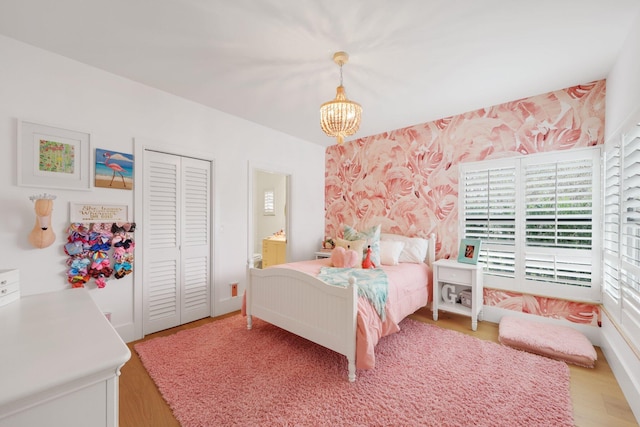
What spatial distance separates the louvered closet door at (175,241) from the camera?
2.87 m

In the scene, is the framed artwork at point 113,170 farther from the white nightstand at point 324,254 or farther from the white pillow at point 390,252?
the white pillow at point 390,252

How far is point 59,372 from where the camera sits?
0.71 meters

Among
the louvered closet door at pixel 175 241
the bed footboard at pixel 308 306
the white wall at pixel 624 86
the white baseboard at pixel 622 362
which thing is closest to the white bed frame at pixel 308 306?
the bed footboard at pixel 308 306

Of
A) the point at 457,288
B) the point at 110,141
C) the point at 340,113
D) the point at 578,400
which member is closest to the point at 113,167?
the point at 110,141

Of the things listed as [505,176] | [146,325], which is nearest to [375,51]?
[505,176]

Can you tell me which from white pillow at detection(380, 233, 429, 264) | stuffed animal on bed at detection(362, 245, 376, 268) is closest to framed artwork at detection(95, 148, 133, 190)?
stuffed animal on bed at detection(362, 245, 376, 268)

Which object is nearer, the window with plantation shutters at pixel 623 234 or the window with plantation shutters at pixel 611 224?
the window with plantation shutters at pixel 623 234

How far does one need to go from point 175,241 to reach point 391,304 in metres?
2.32

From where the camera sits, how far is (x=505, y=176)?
3121 millimetres

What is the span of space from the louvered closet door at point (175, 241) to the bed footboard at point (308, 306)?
737 mm

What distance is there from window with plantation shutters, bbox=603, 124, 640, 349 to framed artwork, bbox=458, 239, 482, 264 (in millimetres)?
1010

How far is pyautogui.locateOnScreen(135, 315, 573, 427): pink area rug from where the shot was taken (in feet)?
5.64

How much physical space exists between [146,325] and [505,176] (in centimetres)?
407

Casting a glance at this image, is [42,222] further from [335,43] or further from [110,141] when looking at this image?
[335,43]
